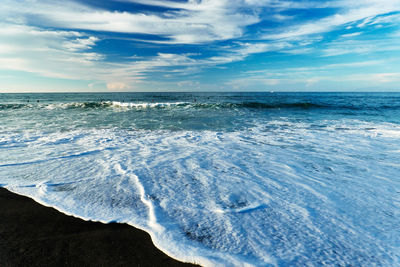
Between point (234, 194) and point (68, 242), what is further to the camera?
point (234, 194)

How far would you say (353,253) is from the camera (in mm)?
2449

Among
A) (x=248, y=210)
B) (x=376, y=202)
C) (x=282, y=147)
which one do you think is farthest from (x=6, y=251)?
(x=282, y=147)

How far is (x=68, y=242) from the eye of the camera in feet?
8.49

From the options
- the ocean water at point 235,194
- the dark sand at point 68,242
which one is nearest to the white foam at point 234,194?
the ocean water at point 235,194

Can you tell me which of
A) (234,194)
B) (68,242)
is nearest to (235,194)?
(234,194)

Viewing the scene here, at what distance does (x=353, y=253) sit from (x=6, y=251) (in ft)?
13.4

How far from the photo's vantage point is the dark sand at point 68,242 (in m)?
2.32

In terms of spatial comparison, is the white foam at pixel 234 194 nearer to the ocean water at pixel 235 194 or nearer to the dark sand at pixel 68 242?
the ocean water at pixel 235 194

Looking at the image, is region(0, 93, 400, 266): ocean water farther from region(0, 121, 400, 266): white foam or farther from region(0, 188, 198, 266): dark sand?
region(0, 188, 198, 266): dark sand

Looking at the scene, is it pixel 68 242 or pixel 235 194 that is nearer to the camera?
pixel 68 242

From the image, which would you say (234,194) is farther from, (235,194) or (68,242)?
(68,242)

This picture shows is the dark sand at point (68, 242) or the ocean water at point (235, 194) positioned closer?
the dark sand at point (68, 242)

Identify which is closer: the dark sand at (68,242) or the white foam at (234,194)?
the dark sand at (68,242)

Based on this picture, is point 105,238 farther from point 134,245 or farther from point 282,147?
point 282,147
